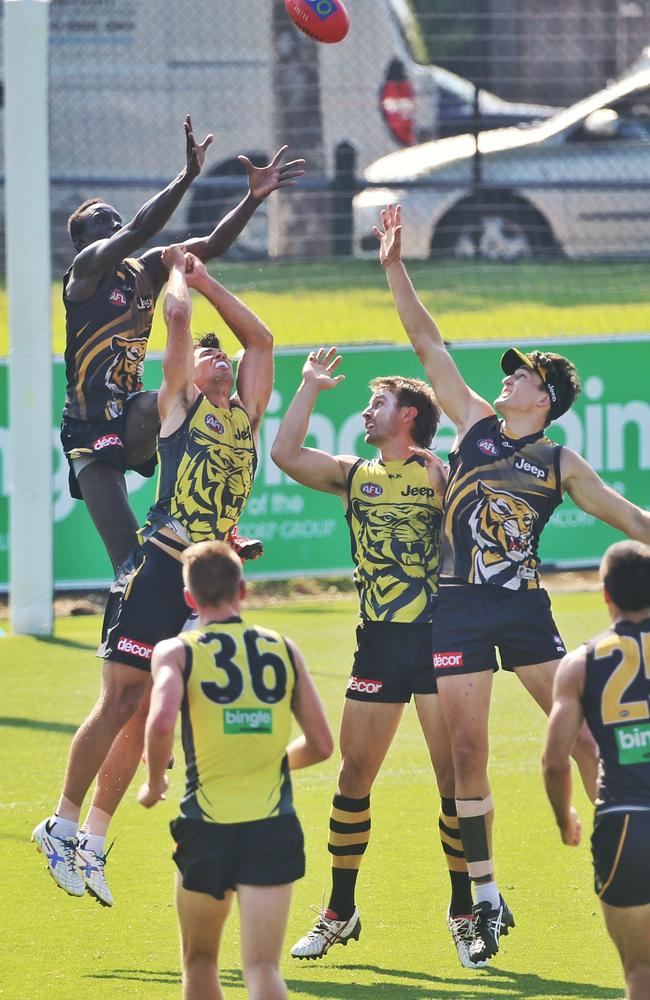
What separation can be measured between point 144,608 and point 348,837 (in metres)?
1.23

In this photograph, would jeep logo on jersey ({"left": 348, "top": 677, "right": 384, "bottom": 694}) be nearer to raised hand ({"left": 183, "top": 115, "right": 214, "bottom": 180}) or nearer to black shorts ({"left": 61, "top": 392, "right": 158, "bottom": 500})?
black shorts ({"left": 61, "top": 392, "right": 158, "bottom": 500})

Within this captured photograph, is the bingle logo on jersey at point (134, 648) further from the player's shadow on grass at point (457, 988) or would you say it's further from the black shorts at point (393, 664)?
the player's shadow on grass at point (457, 988)

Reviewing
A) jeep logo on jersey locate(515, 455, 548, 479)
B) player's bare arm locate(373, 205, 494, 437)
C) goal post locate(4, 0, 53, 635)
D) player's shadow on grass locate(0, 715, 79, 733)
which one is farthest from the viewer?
goal post locate(4, 0, 53, 635)

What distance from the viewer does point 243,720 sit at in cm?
457

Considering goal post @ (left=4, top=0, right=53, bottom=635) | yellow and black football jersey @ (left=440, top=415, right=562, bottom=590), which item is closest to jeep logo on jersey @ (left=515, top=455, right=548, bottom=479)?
yellow and black football jersey @ (left=440, top=415, right=562, bottom=590)

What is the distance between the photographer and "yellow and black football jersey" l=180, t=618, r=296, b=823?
4.57 meters

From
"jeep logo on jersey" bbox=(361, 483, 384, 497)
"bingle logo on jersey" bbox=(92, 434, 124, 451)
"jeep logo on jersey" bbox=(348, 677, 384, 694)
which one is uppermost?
"bingle logo on jersey" bbox=(92, 434, 124, 451)

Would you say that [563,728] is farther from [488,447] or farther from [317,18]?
[317,18]

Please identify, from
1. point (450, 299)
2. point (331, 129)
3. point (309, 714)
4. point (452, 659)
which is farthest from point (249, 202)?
point (331, 129)

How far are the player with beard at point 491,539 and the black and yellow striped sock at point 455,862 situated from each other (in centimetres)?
15

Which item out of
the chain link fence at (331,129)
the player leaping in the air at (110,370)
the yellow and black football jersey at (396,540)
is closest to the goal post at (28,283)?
the player leaping in the air at (110,370)

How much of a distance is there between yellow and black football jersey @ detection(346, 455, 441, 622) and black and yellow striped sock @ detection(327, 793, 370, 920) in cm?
74

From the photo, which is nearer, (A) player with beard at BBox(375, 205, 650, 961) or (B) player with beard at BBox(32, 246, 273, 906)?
(A) player with beard at BBox(375, 205, 650, 961)

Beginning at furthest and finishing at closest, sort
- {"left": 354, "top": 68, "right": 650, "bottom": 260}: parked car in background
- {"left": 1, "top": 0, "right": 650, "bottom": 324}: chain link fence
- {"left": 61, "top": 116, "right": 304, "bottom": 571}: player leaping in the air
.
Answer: {"left": 354, "top": 68, "right": 650, "bottom": 260}: parked car in background, {"left": 1, "top": 0, "right": 650, "bottom": 324}: chain link fence, {"left": 61, "top": 116, "right": 304, "bottom": 571}: player leaping in the air
